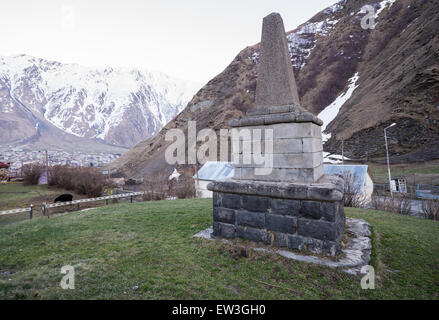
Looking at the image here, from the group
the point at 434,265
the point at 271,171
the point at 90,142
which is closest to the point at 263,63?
the point at 271,171

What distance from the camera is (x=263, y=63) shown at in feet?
15.9

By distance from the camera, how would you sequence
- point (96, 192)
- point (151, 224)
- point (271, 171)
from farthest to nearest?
point (96, 192) < point (151, 224) < point (271, 171)

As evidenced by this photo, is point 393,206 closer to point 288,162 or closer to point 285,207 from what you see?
point 288,162

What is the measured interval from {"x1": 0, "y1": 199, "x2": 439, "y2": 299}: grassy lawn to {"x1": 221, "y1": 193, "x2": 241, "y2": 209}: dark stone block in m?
0.67

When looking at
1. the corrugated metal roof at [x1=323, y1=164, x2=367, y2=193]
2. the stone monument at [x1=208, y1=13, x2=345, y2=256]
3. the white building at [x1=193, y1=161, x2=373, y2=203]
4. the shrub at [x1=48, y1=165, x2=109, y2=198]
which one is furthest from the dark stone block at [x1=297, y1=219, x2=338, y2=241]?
the shrub at [x1=48, y1=165, x2=109, y2=198]

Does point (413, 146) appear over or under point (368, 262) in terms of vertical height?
over

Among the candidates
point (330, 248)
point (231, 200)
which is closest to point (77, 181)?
point (231, 200)

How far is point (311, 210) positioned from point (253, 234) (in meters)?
1.16

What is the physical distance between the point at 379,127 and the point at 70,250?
38.9 meters

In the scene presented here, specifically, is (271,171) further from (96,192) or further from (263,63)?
(96,192)

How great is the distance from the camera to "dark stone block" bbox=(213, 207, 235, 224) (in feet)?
14.9

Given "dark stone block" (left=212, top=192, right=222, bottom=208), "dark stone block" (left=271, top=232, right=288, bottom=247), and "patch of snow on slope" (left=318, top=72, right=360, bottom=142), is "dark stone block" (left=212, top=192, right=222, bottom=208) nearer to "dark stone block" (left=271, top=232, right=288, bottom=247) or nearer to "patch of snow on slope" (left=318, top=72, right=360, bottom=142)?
"dark stone block" (left=271, top=232, right=288, bottom=247)

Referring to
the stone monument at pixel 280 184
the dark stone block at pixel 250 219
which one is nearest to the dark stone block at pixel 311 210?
the stone monument at pixel 280 184

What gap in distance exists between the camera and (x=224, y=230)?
15.2 feet
